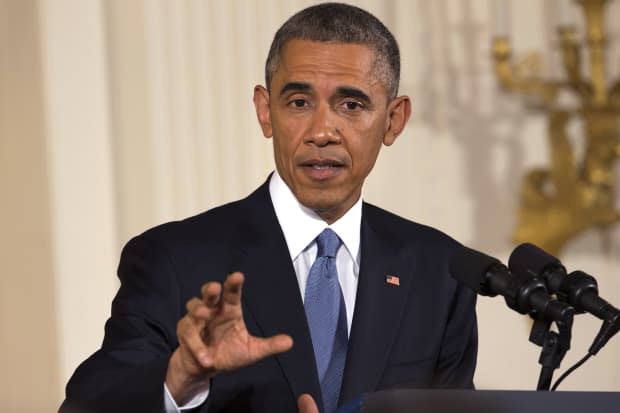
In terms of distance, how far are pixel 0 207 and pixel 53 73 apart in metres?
0.37

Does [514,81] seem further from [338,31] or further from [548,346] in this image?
[548,346]

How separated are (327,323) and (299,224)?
19cm

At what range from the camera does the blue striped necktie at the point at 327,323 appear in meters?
2.12

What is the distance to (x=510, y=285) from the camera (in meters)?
1.63

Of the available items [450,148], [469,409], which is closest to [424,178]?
[450,148]

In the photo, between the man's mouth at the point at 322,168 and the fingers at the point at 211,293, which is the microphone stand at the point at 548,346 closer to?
the fingers at the point at 211,293

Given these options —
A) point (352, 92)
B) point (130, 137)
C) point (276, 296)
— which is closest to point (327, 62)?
point (352, 92)

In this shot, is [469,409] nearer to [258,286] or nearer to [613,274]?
[258,286]

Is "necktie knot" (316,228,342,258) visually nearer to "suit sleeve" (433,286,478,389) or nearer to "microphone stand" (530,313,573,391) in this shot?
"suit sleeve" (433,286,478,389)

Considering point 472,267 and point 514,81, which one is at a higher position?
point 514,81

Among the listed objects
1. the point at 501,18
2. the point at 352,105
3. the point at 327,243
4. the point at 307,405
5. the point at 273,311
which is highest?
the point at 501,18

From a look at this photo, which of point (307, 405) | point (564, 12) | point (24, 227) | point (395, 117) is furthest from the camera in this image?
point (564, 12)

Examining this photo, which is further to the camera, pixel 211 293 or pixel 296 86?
pixel 296 86

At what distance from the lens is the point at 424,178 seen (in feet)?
11.5
